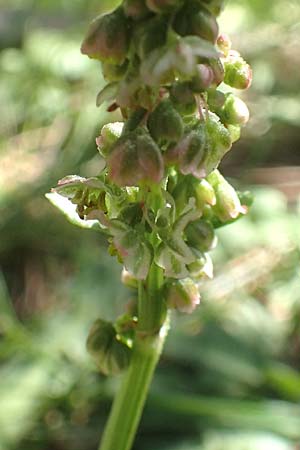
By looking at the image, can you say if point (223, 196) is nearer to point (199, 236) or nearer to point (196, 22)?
point (199, 236)

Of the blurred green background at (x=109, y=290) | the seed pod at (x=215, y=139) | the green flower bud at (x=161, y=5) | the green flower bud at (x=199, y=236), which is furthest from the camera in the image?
the blurred green background at (x=109, y=290)

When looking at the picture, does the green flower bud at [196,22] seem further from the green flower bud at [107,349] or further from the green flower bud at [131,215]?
the green flower bud at [107,349]

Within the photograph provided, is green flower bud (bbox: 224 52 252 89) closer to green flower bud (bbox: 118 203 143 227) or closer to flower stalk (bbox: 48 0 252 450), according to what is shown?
flower stalk (bbox: 48 0 252 450)

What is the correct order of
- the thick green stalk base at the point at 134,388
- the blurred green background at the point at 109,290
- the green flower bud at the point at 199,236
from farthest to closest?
the blurred green background at the point at 109,290, the thick green stalk base at the point at 134,388, the green flower bud at the point at 199,236

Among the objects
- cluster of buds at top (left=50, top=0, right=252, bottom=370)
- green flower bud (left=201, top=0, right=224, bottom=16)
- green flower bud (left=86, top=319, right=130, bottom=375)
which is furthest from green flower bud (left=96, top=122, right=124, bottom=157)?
green flower bud (left=86, top=319, right=130, bottom=375)

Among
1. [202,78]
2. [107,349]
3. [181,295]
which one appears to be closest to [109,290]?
[107,349]

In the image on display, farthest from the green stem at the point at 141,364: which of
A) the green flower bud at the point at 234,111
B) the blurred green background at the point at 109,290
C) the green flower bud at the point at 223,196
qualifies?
the blurred green background at the point at 109,290

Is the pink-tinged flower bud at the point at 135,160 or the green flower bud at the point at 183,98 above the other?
the green flower bud at the point at 183,98

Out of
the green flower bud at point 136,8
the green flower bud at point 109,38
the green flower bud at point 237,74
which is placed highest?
the green flower bud at point 237,74
